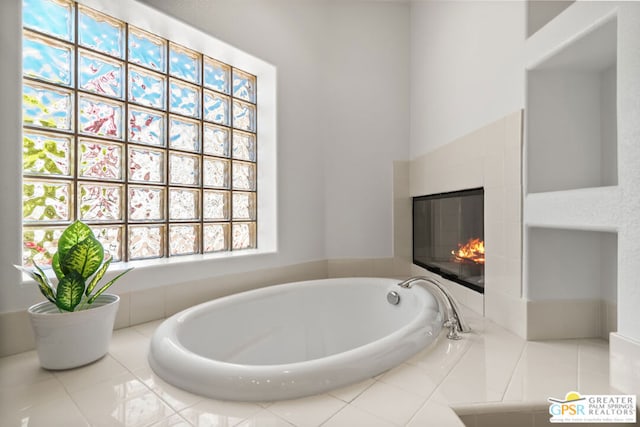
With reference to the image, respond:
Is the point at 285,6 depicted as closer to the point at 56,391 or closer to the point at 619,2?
the point at 619,2

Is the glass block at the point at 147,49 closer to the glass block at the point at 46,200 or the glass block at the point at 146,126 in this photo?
the glass block at the point at 146,126

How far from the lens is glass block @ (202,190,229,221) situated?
6.38 feet

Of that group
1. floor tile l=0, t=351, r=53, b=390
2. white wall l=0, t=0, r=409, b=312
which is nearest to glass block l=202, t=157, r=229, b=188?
white wall l=0, t=0, r=409, b=312

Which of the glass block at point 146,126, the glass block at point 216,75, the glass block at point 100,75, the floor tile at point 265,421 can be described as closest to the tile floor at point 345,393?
the floor tile at point 265,421

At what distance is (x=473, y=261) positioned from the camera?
5.27 ft

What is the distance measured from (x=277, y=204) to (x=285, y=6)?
1.32 meters

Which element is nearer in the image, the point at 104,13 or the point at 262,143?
the point at 104,13

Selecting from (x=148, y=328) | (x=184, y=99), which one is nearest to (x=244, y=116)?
(x=184, y=99)

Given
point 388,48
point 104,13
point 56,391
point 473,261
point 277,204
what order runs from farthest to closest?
point 388,48 < point 277,204 < point 473,261 < point 104,13 < point 56,391

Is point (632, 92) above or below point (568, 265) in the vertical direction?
above

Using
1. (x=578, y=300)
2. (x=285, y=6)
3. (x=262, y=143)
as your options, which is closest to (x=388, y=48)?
(x=285, y=6)

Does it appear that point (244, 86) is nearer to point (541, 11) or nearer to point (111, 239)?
point (111, 239)

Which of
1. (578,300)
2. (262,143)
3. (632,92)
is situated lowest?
(578,300)

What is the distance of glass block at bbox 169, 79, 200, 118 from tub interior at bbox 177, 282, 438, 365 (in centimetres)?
115
